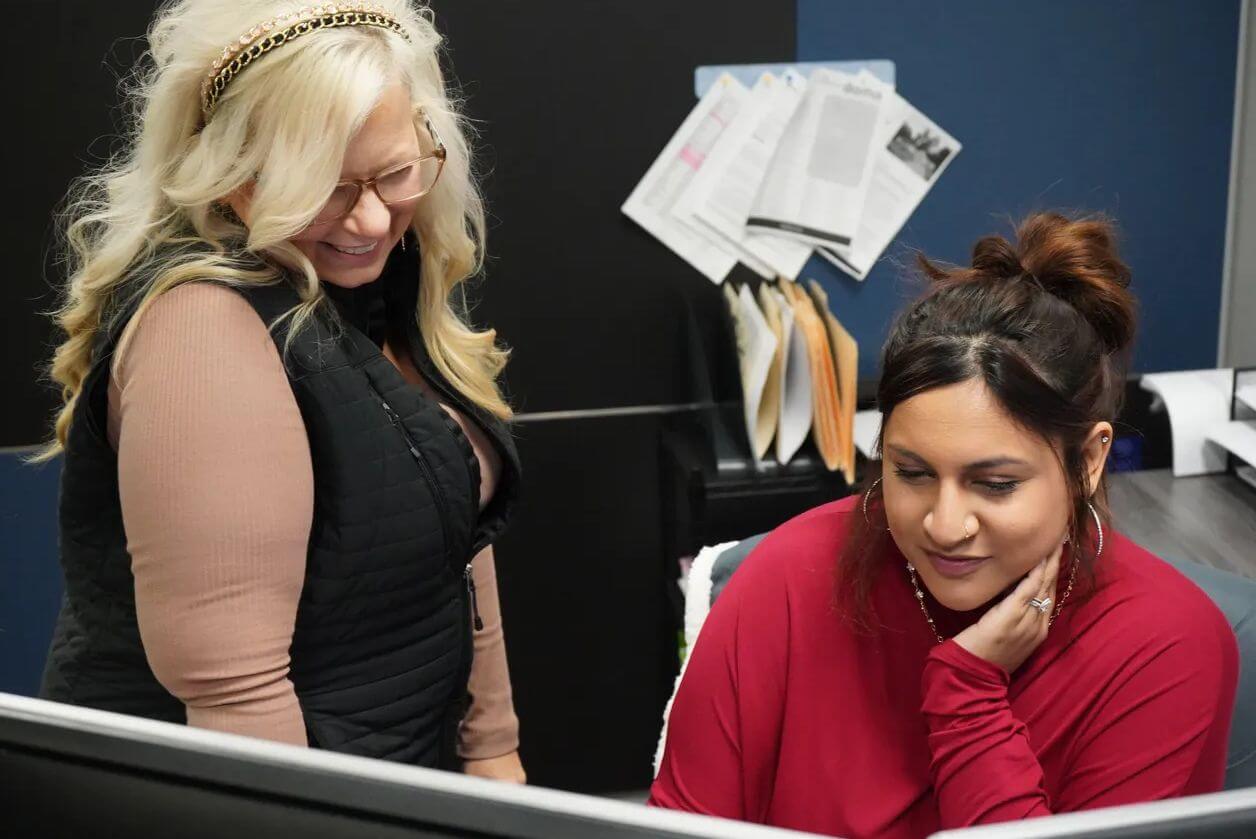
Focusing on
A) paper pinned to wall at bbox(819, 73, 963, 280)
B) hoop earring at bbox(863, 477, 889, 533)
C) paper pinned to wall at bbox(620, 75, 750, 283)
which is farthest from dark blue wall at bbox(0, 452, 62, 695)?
hoop earring at bbox(863, 477, 889, 533)

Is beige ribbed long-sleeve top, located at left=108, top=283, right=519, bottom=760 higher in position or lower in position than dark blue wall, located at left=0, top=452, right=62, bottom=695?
higher

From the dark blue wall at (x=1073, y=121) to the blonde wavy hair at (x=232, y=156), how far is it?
4.31ft

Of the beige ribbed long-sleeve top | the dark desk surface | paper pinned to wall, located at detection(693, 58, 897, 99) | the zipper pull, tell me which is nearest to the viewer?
the beige ribbed long-sleeve top

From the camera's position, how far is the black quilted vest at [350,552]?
50.5 inches

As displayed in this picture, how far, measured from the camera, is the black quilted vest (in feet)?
4.21

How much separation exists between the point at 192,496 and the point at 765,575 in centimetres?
57

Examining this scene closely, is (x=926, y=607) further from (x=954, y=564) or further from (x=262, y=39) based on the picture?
(x=262, y=39)

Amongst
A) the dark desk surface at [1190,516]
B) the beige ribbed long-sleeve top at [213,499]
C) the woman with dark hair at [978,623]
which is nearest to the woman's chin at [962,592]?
the woman with dark hair at [978,623]

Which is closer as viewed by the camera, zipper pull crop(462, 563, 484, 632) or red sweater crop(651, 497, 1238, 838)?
red sweater crop(651, 497, 1238, 838)

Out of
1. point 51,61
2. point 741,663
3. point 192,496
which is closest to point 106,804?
point 192,496

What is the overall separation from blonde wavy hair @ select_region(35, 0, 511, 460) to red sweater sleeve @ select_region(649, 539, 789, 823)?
1.72 ft

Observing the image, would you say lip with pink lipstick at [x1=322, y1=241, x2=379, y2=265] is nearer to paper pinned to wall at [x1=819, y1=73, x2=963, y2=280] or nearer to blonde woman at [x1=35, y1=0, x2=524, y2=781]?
blonde woman at [x1=35, y1=0, x2=524, y2=781]

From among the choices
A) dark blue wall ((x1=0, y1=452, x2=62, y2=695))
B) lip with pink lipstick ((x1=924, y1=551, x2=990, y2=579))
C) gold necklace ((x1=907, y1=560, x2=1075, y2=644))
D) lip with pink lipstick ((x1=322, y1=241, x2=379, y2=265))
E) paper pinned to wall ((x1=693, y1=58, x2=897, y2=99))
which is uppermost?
lip with pink lipstick ((x1=322, y1=241, x2=379, y2=265))

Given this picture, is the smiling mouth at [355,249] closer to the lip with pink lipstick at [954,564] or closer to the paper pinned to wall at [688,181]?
the lip with pink lipstick at [954,564]
